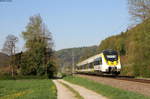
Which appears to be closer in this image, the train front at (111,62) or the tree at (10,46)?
the train front at (111,62)

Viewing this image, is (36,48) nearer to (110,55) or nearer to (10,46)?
(10,46)

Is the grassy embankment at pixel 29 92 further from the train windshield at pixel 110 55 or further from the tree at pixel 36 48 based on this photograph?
the tree at pixel 36 48

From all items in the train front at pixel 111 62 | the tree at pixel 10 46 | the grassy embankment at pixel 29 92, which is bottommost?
the grassy embankment at pixel 29 92

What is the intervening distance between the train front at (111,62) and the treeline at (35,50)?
119 feet

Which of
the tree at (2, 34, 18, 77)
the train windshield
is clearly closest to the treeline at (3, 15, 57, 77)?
the tree at (2, 34, 18, 77)

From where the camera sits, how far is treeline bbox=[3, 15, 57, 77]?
85.7m

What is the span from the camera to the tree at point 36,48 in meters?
85.6

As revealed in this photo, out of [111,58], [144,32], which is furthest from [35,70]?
[144,32]

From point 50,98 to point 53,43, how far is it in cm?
6589

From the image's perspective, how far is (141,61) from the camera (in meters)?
52.1

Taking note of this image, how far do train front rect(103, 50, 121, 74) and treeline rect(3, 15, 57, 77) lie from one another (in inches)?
1430

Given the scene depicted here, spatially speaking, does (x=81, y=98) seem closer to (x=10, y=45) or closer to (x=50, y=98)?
(x=50, y=98)

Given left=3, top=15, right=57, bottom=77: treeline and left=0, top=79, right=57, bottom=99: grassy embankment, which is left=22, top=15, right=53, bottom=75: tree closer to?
left=3, top=15, right=57, bottom=77: treeline

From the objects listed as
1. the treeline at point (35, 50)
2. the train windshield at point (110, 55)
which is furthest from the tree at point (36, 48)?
the train windshield at point (110, 55)
